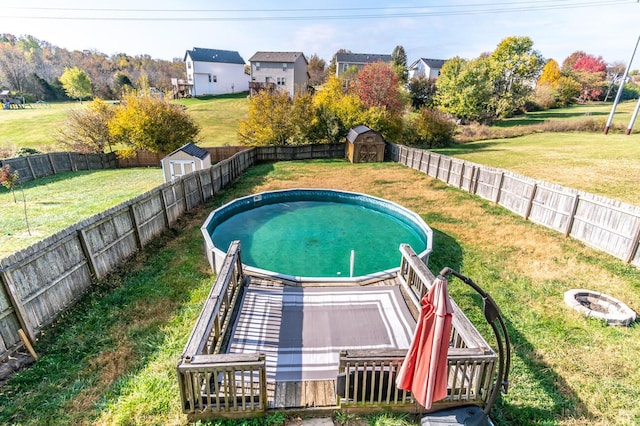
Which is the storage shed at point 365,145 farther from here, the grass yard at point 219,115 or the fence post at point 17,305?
the fence post at point 17,305

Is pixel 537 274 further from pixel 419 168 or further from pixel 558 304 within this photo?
pixel 419 168

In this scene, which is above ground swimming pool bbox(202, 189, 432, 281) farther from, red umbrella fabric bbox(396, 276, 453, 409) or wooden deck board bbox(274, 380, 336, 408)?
red umbrella fabric bbox(396, 276, 453, 409)

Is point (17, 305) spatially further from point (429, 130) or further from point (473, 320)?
point (429, 130)

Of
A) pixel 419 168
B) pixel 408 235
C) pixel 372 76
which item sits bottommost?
pixel 408 235

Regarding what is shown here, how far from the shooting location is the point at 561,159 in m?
22.7

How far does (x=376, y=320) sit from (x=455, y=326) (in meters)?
2.00

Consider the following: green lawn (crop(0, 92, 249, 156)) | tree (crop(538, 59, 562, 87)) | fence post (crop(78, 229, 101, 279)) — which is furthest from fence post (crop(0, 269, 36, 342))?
tree (crop(538, 59, 562, 87))

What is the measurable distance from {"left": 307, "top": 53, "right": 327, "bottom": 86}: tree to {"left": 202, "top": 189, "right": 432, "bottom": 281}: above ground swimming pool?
184 feet

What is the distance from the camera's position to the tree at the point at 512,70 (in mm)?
44469

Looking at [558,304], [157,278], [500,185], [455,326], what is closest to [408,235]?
[500,185]

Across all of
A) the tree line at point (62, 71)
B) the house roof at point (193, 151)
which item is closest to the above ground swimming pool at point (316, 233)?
the house roof at point (193, 151)

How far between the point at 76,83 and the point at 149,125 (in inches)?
2031

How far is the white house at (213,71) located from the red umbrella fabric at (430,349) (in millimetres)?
67160

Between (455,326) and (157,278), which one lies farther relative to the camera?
(157,278)
